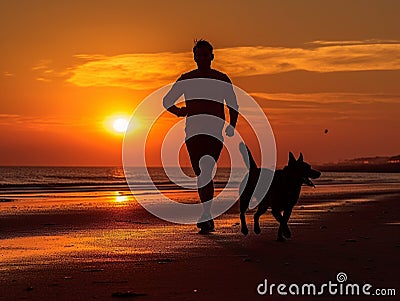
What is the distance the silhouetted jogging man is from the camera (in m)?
9.53

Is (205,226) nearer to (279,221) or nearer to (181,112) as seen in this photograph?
(279,221)

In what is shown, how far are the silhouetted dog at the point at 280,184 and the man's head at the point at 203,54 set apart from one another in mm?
1553

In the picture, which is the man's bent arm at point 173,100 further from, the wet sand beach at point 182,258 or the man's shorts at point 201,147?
the wet sand beach at point 182,258

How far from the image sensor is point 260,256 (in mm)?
6797

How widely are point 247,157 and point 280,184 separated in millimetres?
552

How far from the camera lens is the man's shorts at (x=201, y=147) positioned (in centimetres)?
954

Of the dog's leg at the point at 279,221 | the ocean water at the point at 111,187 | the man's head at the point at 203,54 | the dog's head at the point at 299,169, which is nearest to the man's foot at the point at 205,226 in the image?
the dog's leg at the point at 279,221

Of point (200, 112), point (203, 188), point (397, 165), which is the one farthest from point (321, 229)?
point (397, 165)

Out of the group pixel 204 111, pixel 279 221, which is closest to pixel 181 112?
pixel 204 111

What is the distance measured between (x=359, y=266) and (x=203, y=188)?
379 centimetres

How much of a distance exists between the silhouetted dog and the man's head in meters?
1.55

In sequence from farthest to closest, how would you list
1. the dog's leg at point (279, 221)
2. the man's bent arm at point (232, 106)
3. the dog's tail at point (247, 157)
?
the man's bent arm at point (232, 106), the dog's tail at point (247, 157), the dog's leg at point (279, 221)

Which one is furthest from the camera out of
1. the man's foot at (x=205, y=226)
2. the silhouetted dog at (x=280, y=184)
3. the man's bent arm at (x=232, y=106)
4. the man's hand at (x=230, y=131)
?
the man's bent arm at (x=232, y=106)

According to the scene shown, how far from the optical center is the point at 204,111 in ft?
31.5
